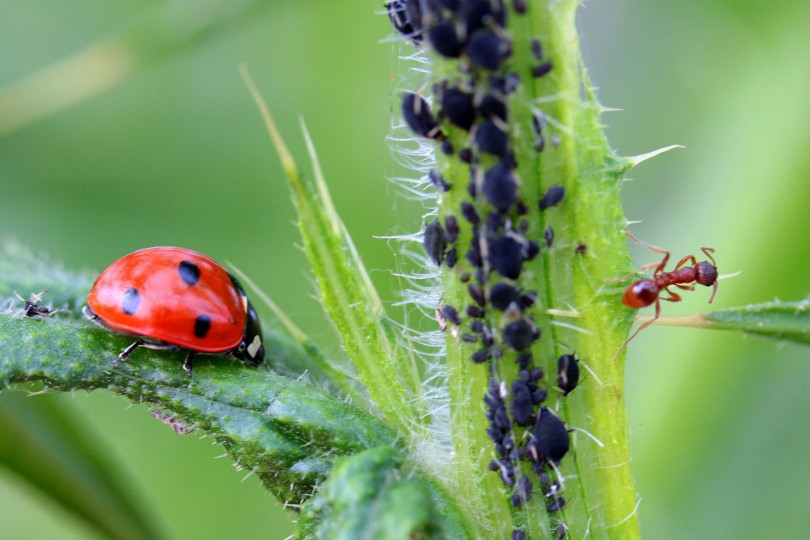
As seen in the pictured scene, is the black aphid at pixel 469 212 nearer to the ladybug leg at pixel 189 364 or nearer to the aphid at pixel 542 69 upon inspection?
the aphid at pixel 542 69

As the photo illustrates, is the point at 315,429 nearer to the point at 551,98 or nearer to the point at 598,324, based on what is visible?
the point at 598,324

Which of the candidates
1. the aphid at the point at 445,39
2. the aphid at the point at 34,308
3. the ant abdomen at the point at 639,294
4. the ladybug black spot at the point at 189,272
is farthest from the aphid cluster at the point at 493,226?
the aphid at the point at 34,308

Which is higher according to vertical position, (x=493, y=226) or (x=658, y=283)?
(x=493, y=226)

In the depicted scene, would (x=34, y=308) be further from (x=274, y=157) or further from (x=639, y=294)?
(x=274, y=157)

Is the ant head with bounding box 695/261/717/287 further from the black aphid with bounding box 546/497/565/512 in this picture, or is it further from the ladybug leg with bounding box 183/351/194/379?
the ladybug leg with bounding box 183/351/194/379

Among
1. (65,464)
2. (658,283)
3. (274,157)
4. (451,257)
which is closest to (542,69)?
(451,257)

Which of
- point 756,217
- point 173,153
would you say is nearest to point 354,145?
point 173,153

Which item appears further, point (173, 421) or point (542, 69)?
point (173, 421)
